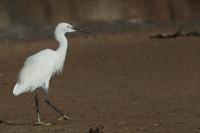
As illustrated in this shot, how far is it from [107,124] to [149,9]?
56.9ft

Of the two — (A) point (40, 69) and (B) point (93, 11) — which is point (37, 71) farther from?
(B) point (93, 11)

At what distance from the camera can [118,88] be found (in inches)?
564

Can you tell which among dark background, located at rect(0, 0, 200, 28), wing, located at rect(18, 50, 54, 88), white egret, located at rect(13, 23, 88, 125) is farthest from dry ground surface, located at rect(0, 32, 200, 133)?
dark background, located at rect(0, 0, 200, 28)

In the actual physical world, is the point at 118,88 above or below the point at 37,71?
below

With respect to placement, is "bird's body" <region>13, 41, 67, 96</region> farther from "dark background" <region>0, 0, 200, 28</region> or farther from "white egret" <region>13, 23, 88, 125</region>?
"dark background" <region>0, 0, 200, 28</region>

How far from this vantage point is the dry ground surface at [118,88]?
37.2 ft

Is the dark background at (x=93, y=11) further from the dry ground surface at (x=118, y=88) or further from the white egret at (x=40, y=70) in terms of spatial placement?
the white egret at (x=40, y=70)

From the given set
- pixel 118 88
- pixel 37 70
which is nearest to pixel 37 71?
pixel 37 70

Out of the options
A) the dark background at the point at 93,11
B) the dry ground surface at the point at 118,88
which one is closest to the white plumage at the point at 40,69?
the dry ground surface at the point at 118,88

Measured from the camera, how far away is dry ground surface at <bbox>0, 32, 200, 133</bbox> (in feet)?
37.2

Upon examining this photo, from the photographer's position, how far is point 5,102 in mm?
13711

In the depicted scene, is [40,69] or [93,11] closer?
[40,69]

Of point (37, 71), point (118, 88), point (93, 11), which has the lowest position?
point (118, 88)

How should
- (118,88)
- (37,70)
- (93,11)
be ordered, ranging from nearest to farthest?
(37,70)
(118,88)
(93,11)
